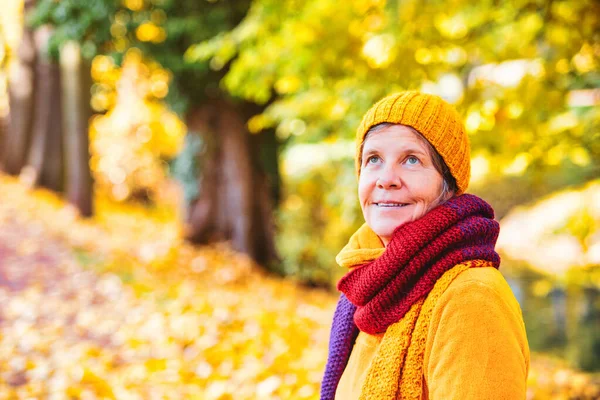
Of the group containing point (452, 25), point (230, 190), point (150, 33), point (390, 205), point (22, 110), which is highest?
point (22, 110)

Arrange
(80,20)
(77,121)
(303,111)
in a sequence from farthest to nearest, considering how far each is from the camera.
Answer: (77,121), (80,20), (303,111)

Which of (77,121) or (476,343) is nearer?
(476,343)

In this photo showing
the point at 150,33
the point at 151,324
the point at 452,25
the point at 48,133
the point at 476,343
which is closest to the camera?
the point at 476,343

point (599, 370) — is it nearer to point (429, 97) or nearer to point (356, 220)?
point (356, 220)

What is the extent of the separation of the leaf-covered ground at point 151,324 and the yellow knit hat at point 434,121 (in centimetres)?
294

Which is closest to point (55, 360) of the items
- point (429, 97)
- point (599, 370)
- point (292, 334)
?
point (292, 334)

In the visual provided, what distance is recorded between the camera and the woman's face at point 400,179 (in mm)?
1661

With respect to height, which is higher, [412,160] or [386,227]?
[412,160]

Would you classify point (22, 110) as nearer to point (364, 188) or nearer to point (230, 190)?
point (230, 190)

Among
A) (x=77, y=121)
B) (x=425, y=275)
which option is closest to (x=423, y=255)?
(x=425, y=275)

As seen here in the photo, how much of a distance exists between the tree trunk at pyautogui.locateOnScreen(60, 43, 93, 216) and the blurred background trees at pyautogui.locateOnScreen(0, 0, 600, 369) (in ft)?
0.13

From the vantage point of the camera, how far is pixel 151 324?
6133 millimetres

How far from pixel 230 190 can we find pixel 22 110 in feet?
27.4

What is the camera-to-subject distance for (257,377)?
465 cm
